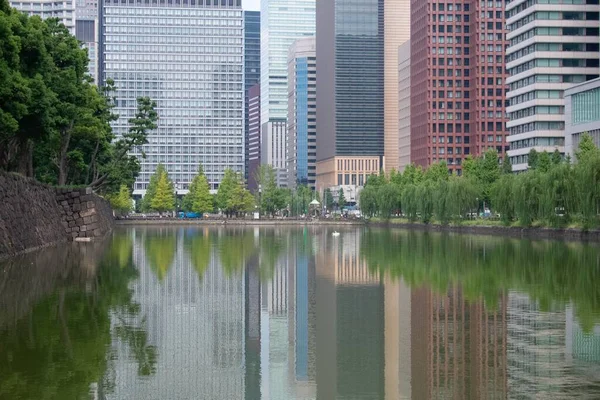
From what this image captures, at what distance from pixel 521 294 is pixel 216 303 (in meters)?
9.44

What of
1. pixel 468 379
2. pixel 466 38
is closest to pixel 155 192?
pixel 466 38

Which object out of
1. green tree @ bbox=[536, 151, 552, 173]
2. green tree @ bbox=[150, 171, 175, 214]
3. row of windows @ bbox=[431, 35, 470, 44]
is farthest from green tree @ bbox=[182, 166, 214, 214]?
green tree @ bbox=[536, 151, 552, 173]

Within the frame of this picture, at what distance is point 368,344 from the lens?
750 inches

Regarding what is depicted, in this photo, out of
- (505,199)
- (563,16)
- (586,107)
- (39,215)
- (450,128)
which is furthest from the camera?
(450,128)

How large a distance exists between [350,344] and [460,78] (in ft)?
570

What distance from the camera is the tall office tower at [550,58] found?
131500 mm

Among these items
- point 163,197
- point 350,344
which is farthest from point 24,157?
point 163,197

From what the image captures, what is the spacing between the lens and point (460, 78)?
188m

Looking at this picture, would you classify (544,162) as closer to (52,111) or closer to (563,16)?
(563,16)

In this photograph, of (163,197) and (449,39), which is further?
(163,197)

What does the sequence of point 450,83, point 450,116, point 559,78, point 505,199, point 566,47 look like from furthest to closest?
point 450,116, point 450,83, point 559,78, point 566,47, point 505,199

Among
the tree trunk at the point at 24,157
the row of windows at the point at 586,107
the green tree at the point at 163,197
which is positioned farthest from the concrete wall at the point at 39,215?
the green tree at the point at 163,197

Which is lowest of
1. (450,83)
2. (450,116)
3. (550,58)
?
(450,116)

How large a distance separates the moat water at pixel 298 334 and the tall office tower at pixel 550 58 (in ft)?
324
